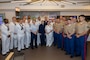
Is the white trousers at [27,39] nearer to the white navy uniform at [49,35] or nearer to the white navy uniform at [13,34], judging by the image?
the white navy uniform at [13,34]

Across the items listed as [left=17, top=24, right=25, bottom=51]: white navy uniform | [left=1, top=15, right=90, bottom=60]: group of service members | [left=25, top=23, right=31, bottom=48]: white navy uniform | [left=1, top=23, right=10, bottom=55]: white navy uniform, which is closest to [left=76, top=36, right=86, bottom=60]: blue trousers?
[left=1, top=15, right=90, bottom=60]: group of service members

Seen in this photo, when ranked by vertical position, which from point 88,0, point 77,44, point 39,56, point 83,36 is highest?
point 88,0

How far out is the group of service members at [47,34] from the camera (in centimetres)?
628

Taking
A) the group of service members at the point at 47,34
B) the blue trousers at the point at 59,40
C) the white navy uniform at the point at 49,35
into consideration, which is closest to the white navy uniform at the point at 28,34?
the group of service members at the point at 47,34

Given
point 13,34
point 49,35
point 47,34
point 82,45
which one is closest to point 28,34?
point 13,34

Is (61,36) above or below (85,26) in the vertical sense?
below

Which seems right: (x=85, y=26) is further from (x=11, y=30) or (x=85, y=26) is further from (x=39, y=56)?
(x=11, y=30)

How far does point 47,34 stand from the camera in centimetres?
899

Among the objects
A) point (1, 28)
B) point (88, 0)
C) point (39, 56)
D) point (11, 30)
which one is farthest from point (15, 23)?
point (88, 0)

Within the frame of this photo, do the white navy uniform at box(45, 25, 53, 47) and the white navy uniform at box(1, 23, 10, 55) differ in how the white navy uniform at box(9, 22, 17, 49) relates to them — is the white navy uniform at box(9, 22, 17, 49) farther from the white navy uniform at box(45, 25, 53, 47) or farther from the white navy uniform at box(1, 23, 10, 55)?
the white navy uniform at box(45, 25, 53, 47)

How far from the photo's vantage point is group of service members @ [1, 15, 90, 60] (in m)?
6.28

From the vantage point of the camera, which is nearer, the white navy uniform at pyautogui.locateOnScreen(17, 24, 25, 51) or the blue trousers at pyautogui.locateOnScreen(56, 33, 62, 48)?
the white navy uniform at pyautogui.locateOnScreen(17, 24, 25, 51)

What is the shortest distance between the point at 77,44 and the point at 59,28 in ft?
5.72

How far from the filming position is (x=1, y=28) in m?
6.82
